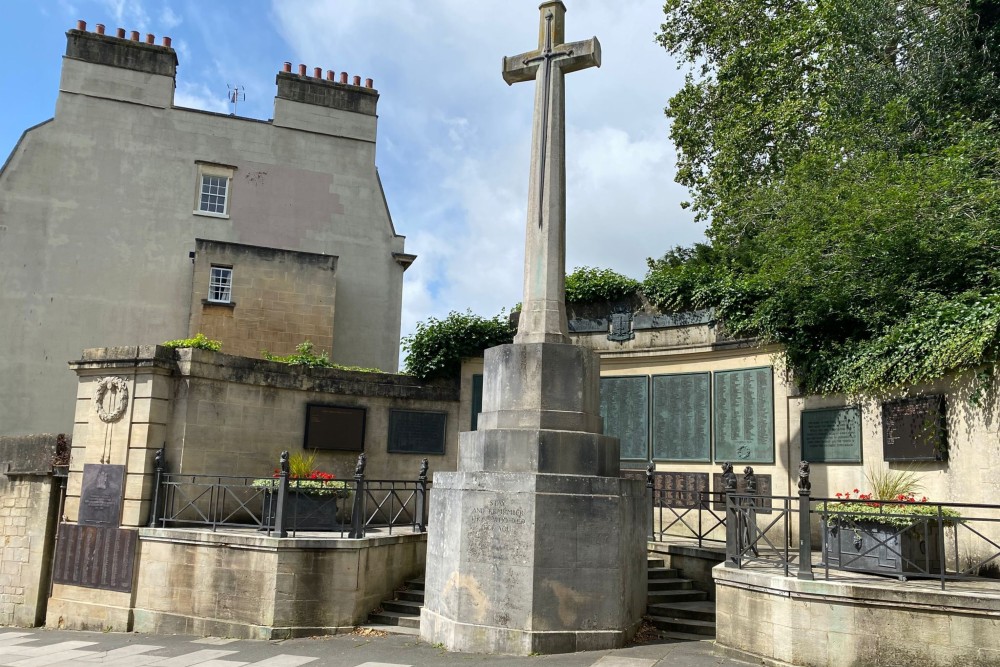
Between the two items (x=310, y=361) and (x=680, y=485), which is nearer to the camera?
(x=680, y=485)

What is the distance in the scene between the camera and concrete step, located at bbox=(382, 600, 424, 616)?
1177cm

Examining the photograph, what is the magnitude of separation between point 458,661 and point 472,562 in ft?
3.74

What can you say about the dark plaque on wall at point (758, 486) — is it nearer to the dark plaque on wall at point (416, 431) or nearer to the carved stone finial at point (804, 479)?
the carved stone finial at point (804, 479)

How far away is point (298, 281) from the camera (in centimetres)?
2406

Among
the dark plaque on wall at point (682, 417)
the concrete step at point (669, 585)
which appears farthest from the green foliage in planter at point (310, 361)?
the concrete step at point (669, 585)

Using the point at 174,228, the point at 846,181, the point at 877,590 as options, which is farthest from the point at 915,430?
the point at 174,228

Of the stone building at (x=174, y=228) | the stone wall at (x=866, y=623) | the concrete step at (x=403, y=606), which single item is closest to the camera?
the stone wall at (x=866, y=623)

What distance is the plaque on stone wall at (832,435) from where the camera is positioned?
1257 centimetres

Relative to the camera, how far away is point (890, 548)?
873cm

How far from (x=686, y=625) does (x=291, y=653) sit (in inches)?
207

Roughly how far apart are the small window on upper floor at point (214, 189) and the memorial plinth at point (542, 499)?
17.1 meters

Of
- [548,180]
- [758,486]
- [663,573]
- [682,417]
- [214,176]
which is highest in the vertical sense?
[214,176]

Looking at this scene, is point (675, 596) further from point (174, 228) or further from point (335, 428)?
point (174, 228)

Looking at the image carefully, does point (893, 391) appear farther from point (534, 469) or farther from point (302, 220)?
point (302, 220)
